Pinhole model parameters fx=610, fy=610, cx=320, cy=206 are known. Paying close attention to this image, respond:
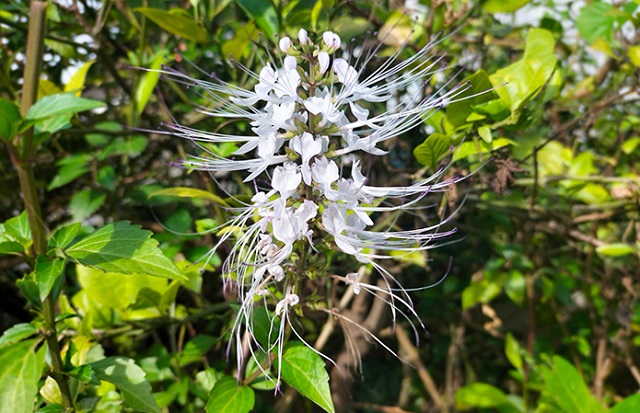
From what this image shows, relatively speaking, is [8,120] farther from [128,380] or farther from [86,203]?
[86,203]

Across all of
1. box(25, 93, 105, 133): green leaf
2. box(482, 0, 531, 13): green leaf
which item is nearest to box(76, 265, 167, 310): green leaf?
box(25, 93, 105, 133): green leaf

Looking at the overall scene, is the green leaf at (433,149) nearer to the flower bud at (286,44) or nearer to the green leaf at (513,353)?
the flower bud at (286,44)

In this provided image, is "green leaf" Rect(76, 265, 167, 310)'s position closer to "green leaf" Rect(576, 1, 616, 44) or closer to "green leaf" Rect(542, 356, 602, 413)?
"green leaf" Rect(542, 356, 602, 413)

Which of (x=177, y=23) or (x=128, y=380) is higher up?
(x=177, y=23)

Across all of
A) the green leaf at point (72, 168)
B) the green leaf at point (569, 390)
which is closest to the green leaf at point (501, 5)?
the green leaf at point (569, 390)

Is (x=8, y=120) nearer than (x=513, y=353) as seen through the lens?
Yes

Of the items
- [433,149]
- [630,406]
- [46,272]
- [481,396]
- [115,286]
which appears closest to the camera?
[46,272]

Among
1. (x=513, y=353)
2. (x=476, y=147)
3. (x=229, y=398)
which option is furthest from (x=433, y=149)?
(x=513, y=353)
